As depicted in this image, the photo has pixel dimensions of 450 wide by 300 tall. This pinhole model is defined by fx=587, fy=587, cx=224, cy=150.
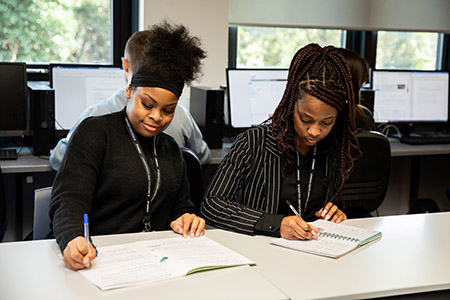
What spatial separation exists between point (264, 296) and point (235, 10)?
265 cm

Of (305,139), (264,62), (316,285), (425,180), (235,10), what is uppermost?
(235,10)

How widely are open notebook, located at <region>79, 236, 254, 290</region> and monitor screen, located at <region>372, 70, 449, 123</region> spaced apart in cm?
262

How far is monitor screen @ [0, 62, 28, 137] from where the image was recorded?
3.01 m

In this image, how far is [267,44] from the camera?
3.91 metres

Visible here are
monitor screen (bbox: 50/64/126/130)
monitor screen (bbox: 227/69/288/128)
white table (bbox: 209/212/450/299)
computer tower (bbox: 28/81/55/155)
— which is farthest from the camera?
monitor screen (bbox: 227/69/288/128)

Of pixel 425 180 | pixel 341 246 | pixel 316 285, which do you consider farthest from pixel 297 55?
pixel 425 180

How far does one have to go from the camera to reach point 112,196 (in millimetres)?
1752

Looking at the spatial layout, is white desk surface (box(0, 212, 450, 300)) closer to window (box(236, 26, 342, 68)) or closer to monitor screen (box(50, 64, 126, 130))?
monitor screen (box(50, 64, 126, 130))

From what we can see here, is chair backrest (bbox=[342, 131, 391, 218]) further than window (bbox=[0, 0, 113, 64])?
No

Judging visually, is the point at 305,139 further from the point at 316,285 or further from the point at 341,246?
the point at 316,285

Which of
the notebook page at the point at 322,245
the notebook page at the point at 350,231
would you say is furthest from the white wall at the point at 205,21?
the notebook page at the point at 322,245

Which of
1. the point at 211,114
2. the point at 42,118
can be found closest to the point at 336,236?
the point at 211,114

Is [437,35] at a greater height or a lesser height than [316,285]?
greater

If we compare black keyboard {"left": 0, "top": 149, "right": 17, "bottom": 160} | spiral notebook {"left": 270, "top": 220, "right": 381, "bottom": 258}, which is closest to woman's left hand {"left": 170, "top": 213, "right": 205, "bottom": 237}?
spiral notebook {"left": 270, "top": 220, "right": 381, "bottom": 258}
